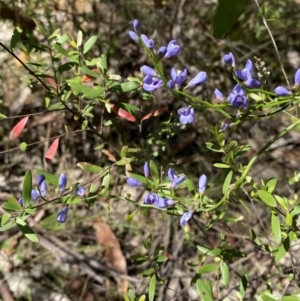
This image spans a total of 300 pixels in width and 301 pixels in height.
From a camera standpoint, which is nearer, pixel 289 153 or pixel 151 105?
pixel 151 105

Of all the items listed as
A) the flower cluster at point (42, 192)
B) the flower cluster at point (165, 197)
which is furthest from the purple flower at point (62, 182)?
the flower cluster at point (165, 197)

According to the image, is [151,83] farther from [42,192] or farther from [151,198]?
[42,192]

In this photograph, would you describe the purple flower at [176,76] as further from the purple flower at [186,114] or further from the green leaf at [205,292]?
the green leaf at [205,292]

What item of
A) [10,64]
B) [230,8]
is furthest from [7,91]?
[230,8]

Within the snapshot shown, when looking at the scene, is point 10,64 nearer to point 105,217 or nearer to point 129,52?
point 129,52

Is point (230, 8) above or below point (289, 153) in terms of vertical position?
above

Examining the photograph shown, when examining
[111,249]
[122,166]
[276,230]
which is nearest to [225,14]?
[276,230]

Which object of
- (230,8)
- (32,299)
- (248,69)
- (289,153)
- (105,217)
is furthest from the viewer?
(289,153)
